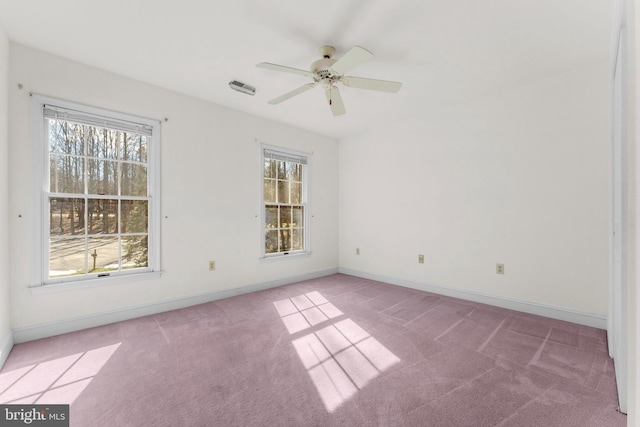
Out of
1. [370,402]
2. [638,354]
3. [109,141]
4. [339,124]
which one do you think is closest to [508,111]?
[339,124]

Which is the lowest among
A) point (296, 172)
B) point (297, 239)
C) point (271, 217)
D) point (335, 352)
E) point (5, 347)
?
point (335, 352)

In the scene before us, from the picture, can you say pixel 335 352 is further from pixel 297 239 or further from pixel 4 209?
pixel 4 209

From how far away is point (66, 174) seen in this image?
264cm

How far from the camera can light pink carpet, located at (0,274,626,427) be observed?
1.53 metres

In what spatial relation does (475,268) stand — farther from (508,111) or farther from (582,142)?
(508,111)

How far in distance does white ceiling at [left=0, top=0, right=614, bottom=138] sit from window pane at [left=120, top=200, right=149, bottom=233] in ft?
4.54

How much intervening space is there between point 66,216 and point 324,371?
283 centimetres

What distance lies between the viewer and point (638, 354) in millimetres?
905

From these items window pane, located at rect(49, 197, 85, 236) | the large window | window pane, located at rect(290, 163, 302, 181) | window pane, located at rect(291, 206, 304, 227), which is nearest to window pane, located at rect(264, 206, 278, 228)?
the large window

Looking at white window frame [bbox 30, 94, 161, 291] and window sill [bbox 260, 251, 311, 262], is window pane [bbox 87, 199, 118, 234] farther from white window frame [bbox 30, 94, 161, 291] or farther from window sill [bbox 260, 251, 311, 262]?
window sill [bbox 260, 251, 311, 262]

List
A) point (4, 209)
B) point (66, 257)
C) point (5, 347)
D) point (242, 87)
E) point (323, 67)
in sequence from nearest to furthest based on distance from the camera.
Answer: point (5, 347)
point (4, 209)
point (323, 67)
point (66, 257)
point (242, 87)

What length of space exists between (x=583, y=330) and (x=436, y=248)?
165 centimetres

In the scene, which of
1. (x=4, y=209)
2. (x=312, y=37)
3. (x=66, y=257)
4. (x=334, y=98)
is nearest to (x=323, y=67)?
(x=312, y=37)

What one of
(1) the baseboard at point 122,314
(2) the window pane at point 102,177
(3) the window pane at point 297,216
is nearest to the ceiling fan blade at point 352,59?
(2) the window pane at point 102,177
